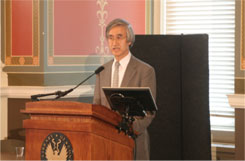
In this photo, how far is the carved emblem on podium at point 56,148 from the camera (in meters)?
2.12

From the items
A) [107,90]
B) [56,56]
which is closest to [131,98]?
[107,90]

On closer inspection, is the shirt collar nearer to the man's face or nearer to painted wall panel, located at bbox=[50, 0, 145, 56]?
the man's face

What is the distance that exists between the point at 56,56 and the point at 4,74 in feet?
1.80

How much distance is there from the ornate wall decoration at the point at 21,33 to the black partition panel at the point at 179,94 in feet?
3.59

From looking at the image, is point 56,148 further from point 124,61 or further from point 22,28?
point 22,28

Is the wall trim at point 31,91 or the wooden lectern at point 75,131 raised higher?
the wall trim at point 31,91

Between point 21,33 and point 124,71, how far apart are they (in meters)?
2.00

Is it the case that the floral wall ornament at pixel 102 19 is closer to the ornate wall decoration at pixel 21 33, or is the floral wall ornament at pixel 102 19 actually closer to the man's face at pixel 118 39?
the ornate wall decoration at pixel 21 33

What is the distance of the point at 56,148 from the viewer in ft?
7.02

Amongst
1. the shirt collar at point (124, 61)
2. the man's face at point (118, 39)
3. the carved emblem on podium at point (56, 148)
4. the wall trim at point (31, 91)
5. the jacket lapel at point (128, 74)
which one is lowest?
the carved emblem on podium at point (56, 148)

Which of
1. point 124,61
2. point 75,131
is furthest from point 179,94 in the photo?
point 75,131

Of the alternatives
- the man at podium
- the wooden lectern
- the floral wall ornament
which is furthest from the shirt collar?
the floral wall ornament

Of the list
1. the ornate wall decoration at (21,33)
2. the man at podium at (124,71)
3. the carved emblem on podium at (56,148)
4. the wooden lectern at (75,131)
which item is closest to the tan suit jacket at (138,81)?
the man at podium at (124,71)

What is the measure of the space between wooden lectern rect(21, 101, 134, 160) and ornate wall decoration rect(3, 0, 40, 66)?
2.25 meters
